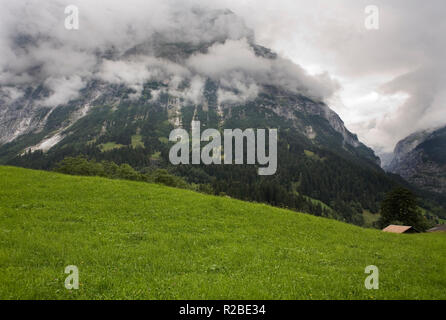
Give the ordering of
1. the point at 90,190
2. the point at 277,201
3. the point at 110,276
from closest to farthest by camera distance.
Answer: the point at 110,276
the point at 90,190
the point at 277,201

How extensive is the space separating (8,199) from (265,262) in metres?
21.4

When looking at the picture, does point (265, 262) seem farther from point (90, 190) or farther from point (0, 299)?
point (90, 190)

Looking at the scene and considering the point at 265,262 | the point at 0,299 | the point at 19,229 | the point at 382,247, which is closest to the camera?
the point at 0,299

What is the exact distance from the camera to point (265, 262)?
41.5 feet

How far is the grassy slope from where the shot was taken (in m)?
9.08

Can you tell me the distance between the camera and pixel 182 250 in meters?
13.7

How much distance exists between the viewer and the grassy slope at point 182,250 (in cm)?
908

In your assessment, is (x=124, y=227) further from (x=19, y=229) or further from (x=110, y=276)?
(x=110, y=276)

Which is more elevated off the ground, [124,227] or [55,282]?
[124,227]

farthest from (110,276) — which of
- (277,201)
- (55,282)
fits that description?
(277,201)
